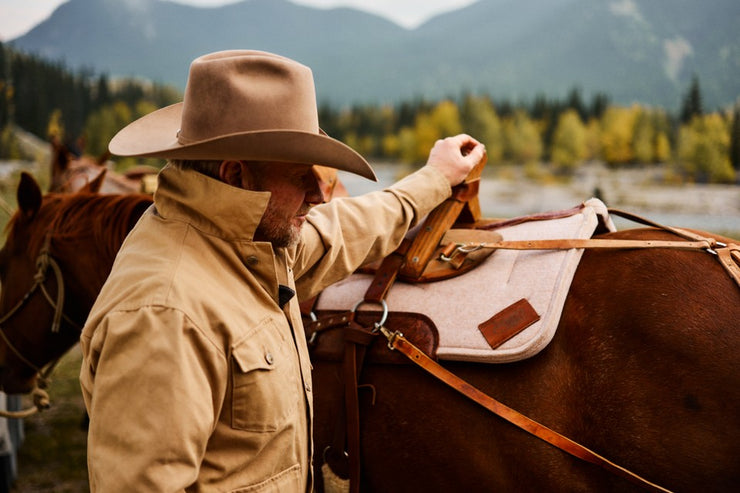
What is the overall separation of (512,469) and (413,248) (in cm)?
86

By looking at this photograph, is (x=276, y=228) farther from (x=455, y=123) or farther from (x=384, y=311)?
(x=455, y=123)

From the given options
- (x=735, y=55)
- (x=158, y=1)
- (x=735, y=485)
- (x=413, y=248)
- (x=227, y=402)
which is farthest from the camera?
(x=158, y=1)

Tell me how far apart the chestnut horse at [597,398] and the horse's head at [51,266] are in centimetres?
104

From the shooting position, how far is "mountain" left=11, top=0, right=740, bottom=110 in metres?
14.0

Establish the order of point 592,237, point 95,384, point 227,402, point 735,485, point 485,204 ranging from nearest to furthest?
point 95,384 < point 227,402 < point 735,485 < point 592,237 < point 485,204

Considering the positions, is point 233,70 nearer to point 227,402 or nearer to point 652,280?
point 227,402

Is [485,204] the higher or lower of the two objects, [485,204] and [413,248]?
the lower

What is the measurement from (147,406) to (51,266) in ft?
5.45

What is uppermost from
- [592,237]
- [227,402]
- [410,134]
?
[592,237]

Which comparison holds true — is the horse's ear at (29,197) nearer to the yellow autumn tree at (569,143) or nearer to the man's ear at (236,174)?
the man's ear at (236,174)

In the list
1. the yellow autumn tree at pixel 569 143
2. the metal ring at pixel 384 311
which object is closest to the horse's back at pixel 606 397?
the metal ring at pixel 384 311

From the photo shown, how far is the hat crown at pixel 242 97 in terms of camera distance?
4.15 feet

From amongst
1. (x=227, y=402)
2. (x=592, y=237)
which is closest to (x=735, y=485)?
(x=592, y=237)

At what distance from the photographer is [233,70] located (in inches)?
50.3
